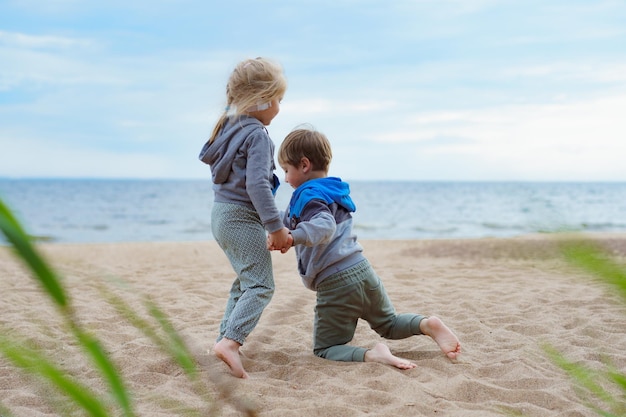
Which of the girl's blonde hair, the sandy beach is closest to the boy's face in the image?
the girl's blonde hair

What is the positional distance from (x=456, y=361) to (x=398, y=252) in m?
6.20

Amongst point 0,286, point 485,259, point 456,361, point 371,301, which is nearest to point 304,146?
point 371,301

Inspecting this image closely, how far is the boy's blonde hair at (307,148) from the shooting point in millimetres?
3312

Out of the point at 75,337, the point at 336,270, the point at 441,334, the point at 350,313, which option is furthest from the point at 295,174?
the point at 75,337

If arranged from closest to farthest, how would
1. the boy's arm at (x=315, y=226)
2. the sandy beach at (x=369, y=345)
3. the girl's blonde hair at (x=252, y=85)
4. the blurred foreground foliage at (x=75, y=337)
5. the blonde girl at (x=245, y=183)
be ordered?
1. the blurred foreground foliage at (x=75, y=337)
2. the sandy beach at (x=369, y=345)
3. the boy's arm at (x=315, y=226)
4. the blonde girl at (x=245, y=183)
5. the girl's blonde hair at (x=252, y=85)

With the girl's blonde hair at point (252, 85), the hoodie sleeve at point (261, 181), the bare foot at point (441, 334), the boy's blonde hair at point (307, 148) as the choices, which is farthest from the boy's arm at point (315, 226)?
the bare foot at point (441, 334)

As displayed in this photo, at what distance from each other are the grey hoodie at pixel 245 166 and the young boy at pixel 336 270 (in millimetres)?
155

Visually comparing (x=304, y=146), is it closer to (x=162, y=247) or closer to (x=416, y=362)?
(x=416, y=362)

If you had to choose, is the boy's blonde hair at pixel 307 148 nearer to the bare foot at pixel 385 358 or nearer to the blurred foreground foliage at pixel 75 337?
the bare foot at pixel 385 358

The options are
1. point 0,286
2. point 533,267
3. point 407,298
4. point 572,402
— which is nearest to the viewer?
point 572,402

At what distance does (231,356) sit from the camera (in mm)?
3135

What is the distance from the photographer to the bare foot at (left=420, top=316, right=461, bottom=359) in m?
3.34

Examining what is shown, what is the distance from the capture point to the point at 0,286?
6.02 m

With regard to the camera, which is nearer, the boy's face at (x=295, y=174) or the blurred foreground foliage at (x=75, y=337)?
the blurred foreground foliage at (x=75, y=337)
